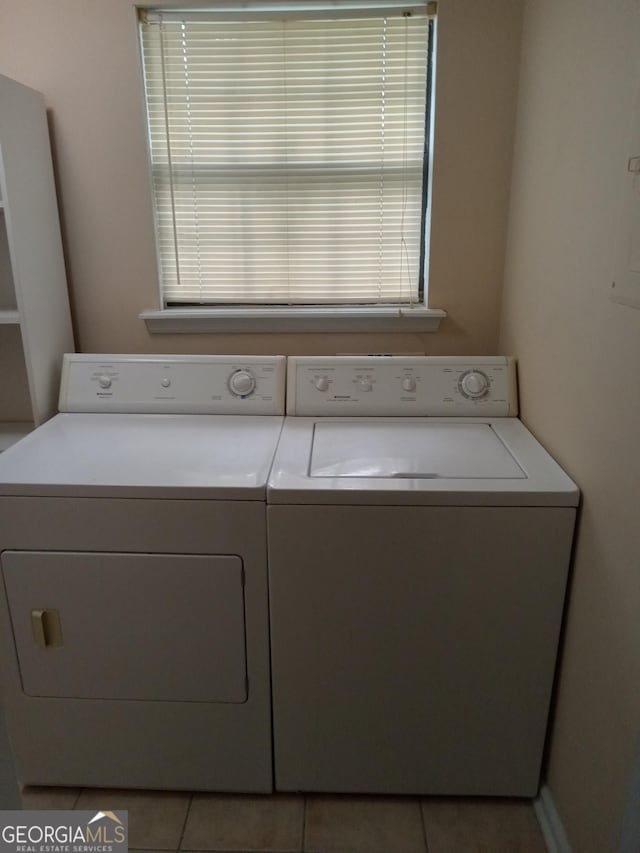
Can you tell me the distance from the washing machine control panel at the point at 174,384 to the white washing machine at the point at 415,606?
10.5 inches

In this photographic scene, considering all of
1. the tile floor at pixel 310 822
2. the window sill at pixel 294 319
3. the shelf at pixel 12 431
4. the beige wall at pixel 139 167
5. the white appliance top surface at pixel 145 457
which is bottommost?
the tile floor at pixel 310 822

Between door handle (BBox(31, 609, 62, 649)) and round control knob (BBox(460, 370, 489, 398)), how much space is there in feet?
4.18

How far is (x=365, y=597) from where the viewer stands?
140 centimetres

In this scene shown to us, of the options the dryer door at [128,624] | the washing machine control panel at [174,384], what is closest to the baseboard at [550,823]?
the dryer door at [128,624]

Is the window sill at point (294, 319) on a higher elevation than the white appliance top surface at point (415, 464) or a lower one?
higher

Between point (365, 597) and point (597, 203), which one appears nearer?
point (597, 203)

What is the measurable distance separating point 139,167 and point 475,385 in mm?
1264

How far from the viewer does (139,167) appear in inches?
75.1

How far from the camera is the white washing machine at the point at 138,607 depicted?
137cm

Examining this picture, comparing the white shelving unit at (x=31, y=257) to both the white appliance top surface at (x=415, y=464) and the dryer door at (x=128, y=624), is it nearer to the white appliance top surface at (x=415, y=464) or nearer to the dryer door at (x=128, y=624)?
the dryer door at (x=128, y=624)

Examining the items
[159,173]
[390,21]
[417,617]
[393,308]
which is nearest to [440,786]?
[417,617]

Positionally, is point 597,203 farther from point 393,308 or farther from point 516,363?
point 393,308

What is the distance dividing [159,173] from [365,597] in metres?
1.48

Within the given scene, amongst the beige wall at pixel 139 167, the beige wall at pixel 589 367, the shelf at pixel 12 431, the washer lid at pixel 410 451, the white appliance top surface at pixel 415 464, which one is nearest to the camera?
the beige wall at pixel 589 367
